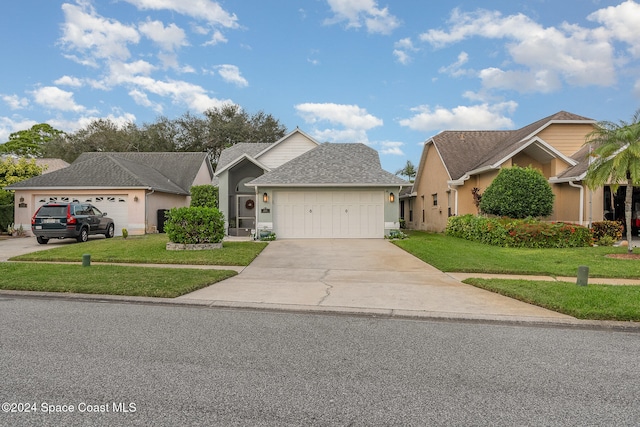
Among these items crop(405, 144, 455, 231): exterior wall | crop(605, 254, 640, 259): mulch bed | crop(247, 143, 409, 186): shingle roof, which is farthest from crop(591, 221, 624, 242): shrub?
crop(247, 143, 409, 186): shingle roof

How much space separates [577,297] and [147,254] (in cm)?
1168

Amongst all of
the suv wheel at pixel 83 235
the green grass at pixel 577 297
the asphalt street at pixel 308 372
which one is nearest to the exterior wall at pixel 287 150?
the suv wheel at pixel 83 235

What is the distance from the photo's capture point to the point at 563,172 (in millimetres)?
18953

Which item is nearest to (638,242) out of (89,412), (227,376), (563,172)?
(563,172)

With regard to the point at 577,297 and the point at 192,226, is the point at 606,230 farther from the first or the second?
the point at 192,226

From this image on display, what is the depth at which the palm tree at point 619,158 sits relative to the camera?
41.2 feet

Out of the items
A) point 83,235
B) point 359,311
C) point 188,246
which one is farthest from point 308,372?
point 83,235

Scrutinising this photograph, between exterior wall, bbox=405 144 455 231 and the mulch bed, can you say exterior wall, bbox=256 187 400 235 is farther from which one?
the mulch bed

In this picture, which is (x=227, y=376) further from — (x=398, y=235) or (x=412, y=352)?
(x=398, y=235)

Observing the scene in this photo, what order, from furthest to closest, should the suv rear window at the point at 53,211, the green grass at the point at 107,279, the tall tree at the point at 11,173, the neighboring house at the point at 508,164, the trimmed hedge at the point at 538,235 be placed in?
1. the tall tree at the point at 11,173
2. the neighboring house at the point at 508,164
3. the suv rear window at the point at 53,211
4. the trimmed hedge at the point at 538,235
5. the green grass at the point at 107,279

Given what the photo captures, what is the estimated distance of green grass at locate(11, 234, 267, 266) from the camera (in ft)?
39.8

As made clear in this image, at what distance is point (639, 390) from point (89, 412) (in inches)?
188

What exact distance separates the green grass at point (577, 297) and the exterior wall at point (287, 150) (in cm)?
1620

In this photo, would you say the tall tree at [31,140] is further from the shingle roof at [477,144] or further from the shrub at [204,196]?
the shingle roof at [477,144]
